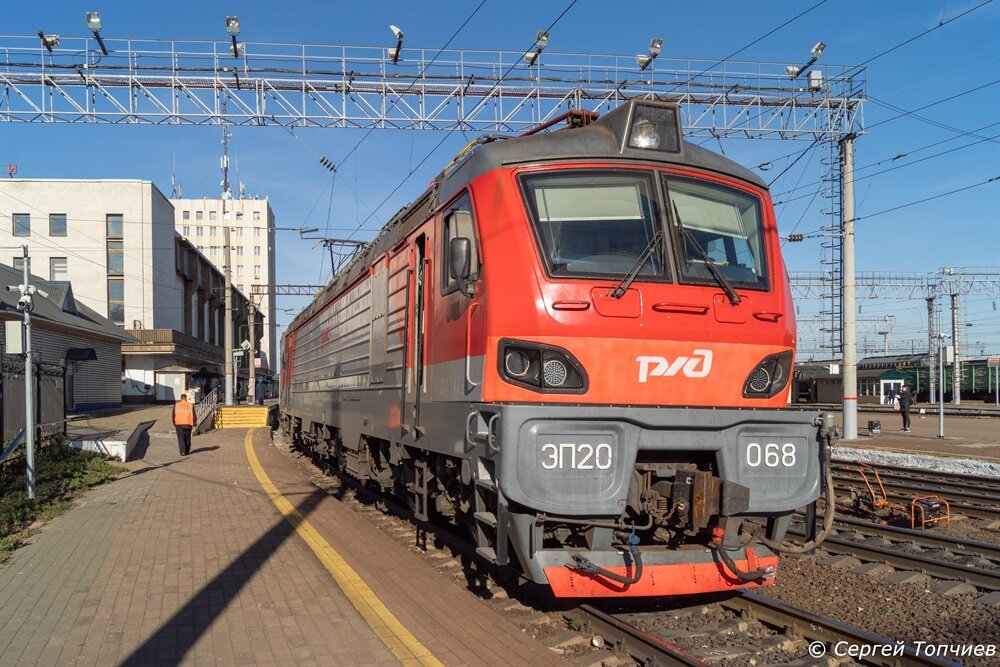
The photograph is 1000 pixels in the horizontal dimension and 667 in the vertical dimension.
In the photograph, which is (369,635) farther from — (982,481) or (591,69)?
(591,69)

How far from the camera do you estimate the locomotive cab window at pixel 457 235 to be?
554 cm

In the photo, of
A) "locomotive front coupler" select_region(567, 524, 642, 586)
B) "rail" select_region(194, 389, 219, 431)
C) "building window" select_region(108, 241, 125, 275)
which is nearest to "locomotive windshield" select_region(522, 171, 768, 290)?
"locomotive front coupler" select_region(567, 524, 642, 586)

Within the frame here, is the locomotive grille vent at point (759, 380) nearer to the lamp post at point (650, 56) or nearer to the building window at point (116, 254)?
the lamp post at point (650, 56)

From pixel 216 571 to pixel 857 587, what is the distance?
562 centimetres

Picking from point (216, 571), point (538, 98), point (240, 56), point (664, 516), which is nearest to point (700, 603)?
point (664, 516)

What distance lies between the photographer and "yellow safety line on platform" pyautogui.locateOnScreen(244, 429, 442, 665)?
4852 millimetres

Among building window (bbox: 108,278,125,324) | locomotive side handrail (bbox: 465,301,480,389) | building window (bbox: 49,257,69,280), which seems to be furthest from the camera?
building window (bbox: 108,278,125,324)

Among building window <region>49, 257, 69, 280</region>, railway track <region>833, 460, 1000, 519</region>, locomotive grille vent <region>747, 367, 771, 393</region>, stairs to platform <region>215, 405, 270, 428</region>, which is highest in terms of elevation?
building window <region>49, 257, 69, 280</region>

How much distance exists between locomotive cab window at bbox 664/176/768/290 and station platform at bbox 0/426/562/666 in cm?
287

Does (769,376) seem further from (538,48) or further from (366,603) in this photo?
(538,48)

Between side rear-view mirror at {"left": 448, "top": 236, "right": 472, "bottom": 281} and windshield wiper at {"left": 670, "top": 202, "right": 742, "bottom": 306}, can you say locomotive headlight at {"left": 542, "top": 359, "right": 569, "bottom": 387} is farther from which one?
windshield wiper at {"left": 670, "top": 202, "right": 742, "bottom": 306}

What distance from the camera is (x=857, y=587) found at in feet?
21.5

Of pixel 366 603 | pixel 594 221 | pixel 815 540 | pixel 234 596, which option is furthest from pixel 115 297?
pixel 815 540

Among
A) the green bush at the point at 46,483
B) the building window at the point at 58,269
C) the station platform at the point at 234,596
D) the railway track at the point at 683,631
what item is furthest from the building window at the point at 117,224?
the railway track at the point at 683,631
